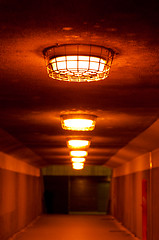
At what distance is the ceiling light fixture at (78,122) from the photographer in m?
6.83

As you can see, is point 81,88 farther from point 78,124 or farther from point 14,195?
point 14,195

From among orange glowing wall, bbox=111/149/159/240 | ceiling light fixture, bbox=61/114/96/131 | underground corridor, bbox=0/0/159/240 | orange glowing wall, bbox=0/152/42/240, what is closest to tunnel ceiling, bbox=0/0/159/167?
underground corridor, bbox=0/0/159/240

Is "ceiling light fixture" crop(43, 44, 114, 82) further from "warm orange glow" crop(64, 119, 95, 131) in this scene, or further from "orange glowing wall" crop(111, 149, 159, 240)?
"orange glowing wall" crop(111, 149, 159, 240)

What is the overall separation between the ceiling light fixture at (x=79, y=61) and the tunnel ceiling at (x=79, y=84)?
9cm

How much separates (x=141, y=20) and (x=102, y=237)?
11.6 meters

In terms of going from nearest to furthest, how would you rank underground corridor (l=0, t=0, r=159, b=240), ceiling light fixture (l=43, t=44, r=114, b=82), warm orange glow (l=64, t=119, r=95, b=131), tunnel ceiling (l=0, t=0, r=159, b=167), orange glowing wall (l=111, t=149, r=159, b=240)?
tunnel ceiling (l=0, t=0, r=159, b=167) < underground corridor (l=0, t=0, r=159, b=240) < ceiling light fixture (l=43, t=44, r=114, b=82) < warm orange glow (l=64, t=119, r=95, b=131) < orange glowing wall (l=111, t=149, r=159, b=240)

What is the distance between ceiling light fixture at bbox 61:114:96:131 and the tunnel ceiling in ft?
0.47

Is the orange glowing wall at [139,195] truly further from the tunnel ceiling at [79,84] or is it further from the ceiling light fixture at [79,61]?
the ceiling light fixture at [79,61]

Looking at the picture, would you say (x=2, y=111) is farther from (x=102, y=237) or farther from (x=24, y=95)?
(x=102, y=237)

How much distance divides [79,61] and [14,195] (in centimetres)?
1131

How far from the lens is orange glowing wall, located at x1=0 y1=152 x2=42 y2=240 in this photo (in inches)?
490

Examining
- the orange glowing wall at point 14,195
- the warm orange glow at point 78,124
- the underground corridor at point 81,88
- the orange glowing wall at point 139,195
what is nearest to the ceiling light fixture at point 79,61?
the underground corridor at point 81,88

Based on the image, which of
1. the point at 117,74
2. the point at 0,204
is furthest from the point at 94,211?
the point at 117,74

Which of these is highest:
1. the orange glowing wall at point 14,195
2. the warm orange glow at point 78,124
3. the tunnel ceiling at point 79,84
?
the tunnel ceiling at point 79,84
